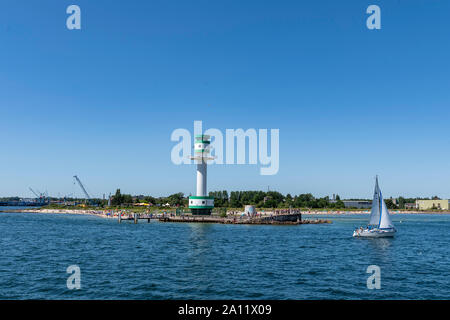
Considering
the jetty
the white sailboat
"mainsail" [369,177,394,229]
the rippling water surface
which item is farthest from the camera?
the jetty

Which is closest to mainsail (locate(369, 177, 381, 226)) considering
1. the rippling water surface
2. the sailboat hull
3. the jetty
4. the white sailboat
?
the white sailboat

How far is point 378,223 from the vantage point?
2872 inches

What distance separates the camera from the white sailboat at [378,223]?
70.2 m

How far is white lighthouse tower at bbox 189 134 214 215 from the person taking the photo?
106 meters

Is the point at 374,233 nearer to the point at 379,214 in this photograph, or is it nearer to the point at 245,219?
the point at 379,214

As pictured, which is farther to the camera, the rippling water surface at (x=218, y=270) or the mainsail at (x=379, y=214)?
the mainsail at (x=379, y=214)

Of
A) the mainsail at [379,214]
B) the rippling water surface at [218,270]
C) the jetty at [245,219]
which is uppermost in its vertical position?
the mainsail at [379,214]

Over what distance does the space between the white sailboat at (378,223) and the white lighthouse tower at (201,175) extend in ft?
156

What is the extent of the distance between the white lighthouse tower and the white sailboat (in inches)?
1871

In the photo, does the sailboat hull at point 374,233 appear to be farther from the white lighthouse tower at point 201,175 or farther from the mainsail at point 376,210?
the white lighthouse tower at point 201,175

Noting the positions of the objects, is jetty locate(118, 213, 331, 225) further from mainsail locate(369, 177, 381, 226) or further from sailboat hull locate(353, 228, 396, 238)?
sailboat hull locate(353, 228, 396, 238)

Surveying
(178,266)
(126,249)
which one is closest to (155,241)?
(126,249)

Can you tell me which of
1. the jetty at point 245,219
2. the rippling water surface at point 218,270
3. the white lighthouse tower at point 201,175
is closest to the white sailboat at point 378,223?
the rippling water surface at point 218,270

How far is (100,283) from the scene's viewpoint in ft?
98.7
